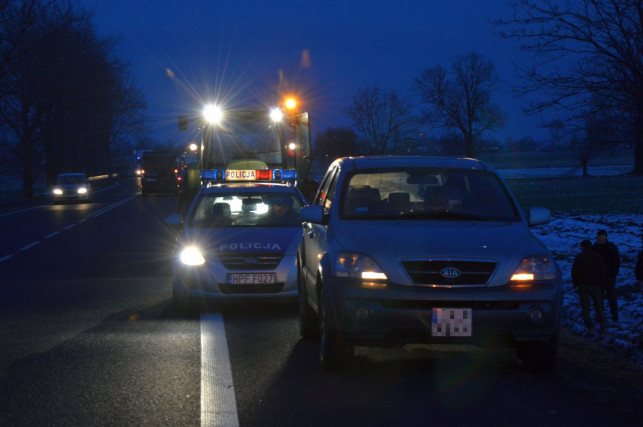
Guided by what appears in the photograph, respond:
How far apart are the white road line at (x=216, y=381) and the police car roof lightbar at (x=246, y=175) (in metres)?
12.7

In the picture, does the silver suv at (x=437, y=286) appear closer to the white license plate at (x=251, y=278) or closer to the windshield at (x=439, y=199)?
the windshield at (x=439, y=199)

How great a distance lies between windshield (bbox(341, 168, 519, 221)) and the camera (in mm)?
7332

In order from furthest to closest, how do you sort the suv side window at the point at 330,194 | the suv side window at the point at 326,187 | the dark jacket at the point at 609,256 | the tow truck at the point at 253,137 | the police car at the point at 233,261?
1. the tow truck at the point at 253,137
2. the dark jacket at the point at 609,256
3. the police car at the point at 233,261
4. the suv side window at the point at 326,187
5. the suv side window at the point at 330,194

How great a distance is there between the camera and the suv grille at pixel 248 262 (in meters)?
9.91

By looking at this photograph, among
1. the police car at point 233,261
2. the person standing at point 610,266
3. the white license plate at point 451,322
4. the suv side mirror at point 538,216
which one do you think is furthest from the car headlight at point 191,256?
the person standing at point 610,266

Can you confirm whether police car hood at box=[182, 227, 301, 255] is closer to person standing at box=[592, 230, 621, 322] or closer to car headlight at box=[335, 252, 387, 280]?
car headlight at box=[335, 252, 387, 280]

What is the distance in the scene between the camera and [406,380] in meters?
6.46

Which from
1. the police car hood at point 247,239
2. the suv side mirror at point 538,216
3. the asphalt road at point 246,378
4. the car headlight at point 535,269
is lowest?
the asphalt road at point 246,378

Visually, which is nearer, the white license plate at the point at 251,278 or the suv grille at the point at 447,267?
the suv grille at the point at 447,267

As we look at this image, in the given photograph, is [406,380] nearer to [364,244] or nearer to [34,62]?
[364,244]

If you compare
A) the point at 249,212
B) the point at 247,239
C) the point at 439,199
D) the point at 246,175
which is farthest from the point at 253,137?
the point at 439,199

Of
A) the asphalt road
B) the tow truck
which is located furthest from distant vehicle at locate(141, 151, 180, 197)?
the asphalt road

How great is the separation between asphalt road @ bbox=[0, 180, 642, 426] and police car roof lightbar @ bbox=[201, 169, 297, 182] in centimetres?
1081

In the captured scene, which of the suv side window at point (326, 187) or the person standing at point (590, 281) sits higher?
the suv side window at point (326, 187)
